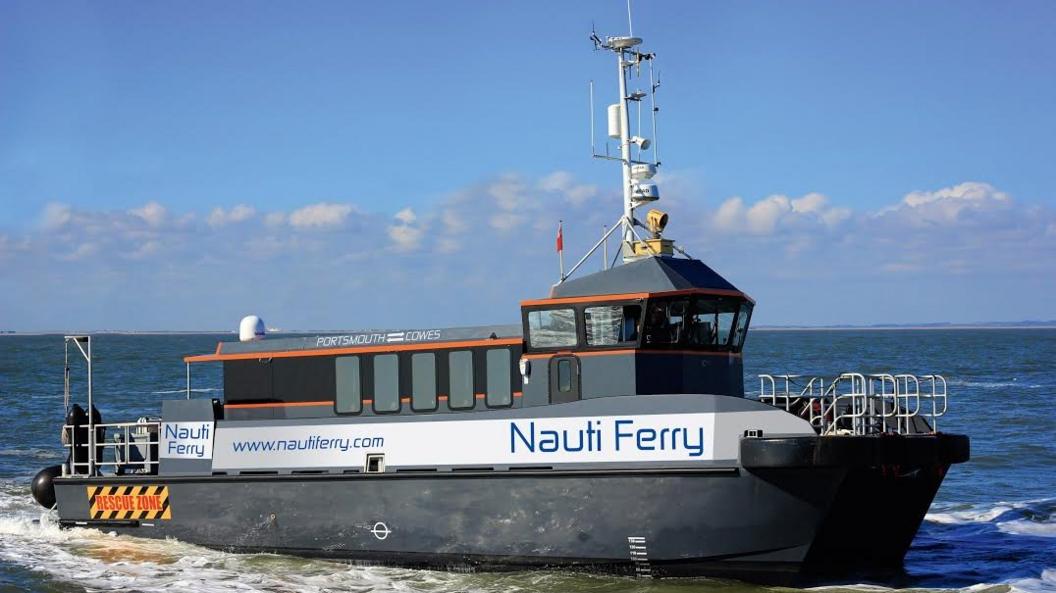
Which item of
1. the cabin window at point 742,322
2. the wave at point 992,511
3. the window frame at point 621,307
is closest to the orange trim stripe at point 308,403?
the window frame at point 621,307

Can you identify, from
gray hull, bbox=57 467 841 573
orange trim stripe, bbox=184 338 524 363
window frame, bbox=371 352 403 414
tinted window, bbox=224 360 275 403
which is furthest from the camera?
tinted window, bbox=224 360 275 403

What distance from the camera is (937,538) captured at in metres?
17.0

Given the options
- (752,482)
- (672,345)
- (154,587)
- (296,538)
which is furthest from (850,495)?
(154,587)

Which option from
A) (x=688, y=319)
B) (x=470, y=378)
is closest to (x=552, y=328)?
(x=470, y=378)

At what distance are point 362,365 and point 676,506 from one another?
4.46m

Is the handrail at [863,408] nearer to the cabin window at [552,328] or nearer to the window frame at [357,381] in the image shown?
the cabin window at [552,328]

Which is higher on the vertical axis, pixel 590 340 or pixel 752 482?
pixel 590 340

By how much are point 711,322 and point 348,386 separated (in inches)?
177

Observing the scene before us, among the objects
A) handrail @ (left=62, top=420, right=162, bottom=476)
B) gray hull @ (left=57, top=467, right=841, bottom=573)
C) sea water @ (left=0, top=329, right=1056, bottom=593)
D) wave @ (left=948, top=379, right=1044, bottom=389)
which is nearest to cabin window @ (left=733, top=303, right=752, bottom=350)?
gray hull @ (left=57, top=467, right=841, bottom=573)

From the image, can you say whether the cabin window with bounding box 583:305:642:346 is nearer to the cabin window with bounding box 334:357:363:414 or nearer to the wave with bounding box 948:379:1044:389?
the cabin window with bounding box 334:357:363:414

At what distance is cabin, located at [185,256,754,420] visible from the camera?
44.5 feet

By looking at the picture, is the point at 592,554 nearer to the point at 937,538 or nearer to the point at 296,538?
the point at 296,538

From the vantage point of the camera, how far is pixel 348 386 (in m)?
15.1

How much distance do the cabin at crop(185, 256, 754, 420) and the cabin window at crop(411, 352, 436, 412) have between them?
12 millimetres
